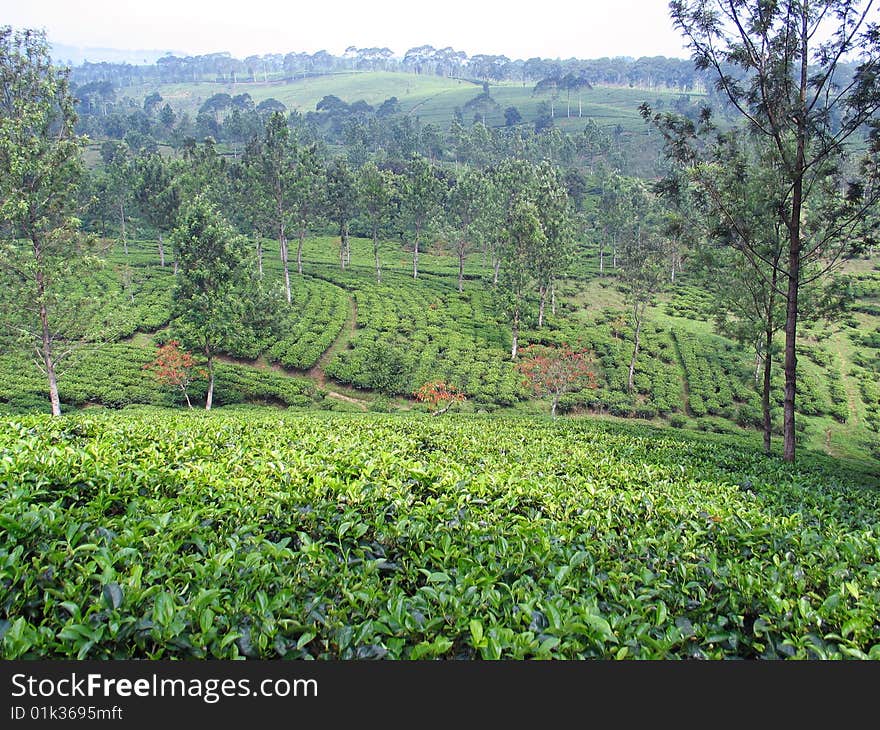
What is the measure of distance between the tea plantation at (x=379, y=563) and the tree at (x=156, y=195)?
4509cm

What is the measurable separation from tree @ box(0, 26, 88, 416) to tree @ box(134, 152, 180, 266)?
28146 millimetres

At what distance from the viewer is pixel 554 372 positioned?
88.3ft

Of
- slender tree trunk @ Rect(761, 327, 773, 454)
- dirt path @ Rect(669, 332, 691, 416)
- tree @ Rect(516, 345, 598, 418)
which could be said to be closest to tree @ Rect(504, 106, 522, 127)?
dirt path @ Rect(669, 332, 691, 416)

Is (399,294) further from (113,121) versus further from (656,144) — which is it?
(113,121)

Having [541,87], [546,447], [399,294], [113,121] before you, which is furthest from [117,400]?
[541,87]

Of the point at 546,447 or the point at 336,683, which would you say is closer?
the point at 336,683

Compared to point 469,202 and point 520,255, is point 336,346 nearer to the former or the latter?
point 520,255

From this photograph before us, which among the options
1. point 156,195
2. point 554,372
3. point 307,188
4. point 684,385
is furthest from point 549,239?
point 156,195

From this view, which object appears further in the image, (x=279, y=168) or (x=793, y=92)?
(x=279, y=168)

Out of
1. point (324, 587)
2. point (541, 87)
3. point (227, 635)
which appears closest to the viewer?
point (227, 635)

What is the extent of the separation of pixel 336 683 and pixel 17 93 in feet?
78.0

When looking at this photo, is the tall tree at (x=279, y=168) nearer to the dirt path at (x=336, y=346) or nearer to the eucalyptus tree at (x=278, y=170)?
the eucalyptus tree at (x=278, y=170)

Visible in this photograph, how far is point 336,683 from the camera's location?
103 inches

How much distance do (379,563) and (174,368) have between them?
24.3 metres
